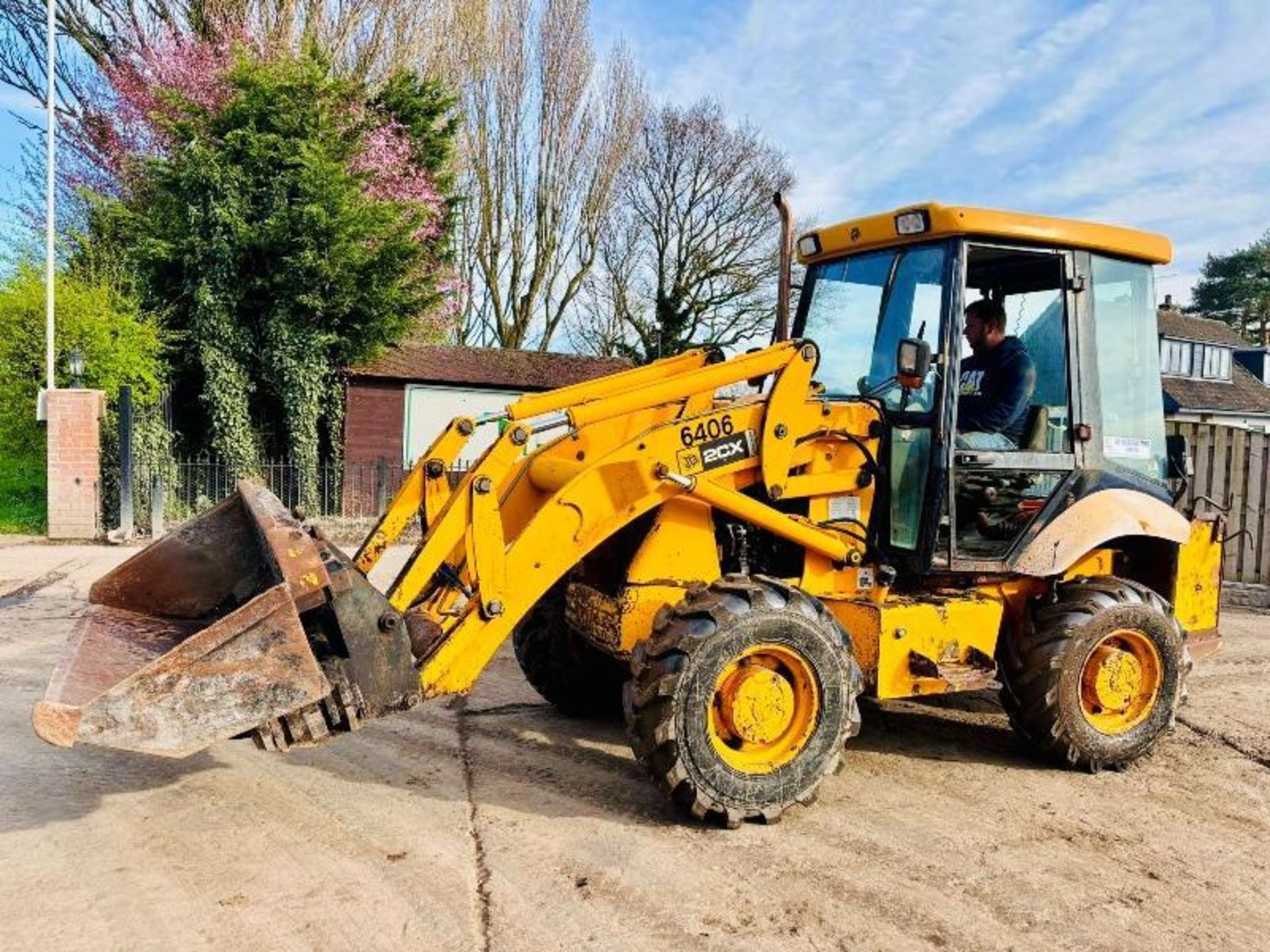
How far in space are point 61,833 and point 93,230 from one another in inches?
597

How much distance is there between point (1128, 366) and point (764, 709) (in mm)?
2921

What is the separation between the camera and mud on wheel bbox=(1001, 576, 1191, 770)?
4.83 metres

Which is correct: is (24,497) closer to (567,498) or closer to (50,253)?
(50,253)

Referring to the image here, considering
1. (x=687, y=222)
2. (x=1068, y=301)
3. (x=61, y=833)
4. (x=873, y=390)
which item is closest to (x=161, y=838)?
(x=61, y=833)

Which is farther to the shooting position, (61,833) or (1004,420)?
(1004,420)

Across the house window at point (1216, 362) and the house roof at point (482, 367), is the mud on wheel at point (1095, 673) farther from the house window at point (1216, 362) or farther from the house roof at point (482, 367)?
the house window at point (1216, 362)

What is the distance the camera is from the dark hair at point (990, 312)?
5246 millimetres

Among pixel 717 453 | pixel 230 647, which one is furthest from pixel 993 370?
pixel 230 647

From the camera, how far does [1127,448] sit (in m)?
5.37

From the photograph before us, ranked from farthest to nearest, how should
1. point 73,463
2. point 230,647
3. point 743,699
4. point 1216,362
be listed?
point 1216,362 < point 73,463 < point 743,699 < point 230,647

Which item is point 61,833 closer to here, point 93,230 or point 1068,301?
point 1068,301

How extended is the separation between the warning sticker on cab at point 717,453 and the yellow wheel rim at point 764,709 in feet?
2.79

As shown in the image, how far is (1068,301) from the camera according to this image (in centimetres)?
516

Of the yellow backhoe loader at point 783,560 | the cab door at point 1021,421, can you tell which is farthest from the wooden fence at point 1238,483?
the cab door at point 1021,421
